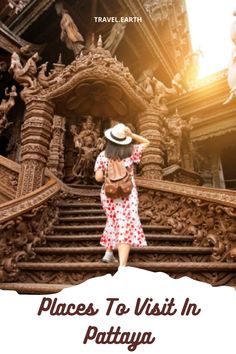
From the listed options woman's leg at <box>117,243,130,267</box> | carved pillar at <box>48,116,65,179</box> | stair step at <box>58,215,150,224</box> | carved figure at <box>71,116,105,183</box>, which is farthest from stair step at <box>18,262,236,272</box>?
carved pillar at <box>48,116,65,179</box>

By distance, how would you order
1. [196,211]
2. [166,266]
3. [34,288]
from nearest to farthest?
1. [34,288]
2. [166,266]
3. [196,211]

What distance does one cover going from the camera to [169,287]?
2223 mm

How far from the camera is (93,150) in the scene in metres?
7.59

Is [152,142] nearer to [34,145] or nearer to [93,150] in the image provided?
[34,145]

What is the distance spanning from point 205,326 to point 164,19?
15775 mm

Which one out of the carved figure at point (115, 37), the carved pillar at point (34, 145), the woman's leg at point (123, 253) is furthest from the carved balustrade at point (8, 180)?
the carved figure at point (115, 37)

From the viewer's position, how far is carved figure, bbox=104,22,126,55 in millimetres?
8836

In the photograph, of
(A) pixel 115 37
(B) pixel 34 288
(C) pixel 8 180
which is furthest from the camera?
(A) pixel 115 37

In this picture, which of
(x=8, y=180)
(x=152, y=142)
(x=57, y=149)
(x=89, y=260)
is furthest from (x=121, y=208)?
(x=57, y=149)

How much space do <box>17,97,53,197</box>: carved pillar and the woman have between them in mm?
2201

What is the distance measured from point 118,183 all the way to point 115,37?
7.65 m

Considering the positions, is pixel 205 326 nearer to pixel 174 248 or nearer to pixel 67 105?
pixel 174 248

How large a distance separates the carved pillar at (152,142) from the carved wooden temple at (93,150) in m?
0.02

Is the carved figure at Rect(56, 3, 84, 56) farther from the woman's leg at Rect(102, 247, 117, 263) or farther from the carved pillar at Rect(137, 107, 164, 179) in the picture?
the woman's leg at Rect(102, 247, 117, 263)
